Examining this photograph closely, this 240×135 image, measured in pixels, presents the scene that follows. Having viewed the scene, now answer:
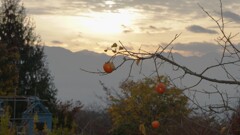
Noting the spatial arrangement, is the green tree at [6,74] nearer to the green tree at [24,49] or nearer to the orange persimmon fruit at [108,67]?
the green tree at [24,49]

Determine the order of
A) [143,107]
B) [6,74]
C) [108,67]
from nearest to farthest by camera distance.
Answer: [108,67] < [143,107] < [6,74]

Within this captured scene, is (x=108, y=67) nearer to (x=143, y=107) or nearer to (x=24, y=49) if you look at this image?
(x=143, y=107)

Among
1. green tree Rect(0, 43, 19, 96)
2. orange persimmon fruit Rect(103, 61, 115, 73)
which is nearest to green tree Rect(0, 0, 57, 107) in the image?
green tree Rect(0, 43, 19, 96)

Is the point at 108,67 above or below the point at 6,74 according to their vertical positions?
above

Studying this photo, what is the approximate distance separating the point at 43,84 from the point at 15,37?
3.91 m

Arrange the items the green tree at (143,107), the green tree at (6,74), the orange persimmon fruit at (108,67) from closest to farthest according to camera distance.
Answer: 1. the orange persimmon fruit at (108,67)
2. the green tree at (143,107)
3. the green tree at (6,74)

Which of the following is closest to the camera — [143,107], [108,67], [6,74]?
[108,67]

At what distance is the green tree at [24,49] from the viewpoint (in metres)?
33.3

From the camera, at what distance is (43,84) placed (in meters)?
32.7

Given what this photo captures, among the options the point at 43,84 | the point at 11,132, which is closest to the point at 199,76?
the point at 11,132

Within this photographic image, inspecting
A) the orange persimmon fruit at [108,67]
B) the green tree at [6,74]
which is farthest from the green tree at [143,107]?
the orange persimmon fruit at [108,67]

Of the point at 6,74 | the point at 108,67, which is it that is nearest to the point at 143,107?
the point at 6,74

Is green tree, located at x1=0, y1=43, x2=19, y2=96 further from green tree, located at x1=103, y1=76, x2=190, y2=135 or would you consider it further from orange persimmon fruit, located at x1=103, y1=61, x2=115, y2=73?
orange persimmon fruit, located at x1=103, y1=61, x2=115, y2=73

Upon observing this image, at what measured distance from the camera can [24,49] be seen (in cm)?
3428
